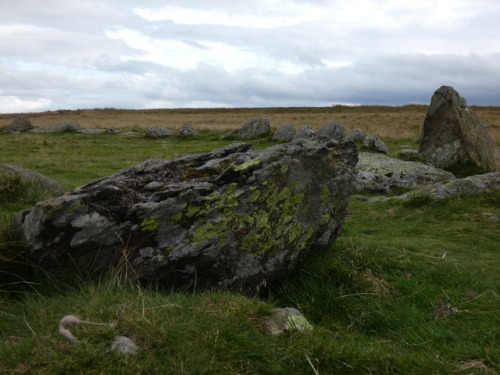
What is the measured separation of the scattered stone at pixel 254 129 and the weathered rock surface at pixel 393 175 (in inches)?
556

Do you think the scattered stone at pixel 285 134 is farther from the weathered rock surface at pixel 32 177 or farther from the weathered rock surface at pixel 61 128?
the weathered rock surface at pixel 61 128

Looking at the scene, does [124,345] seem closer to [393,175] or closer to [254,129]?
[393,175]

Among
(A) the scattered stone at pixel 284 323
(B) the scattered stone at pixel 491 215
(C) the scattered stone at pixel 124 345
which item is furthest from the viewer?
(B) the scattered stone at pixel 491 215

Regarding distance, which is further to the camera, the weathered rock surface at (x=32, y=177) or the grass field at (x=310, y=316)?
the weathered rock surface at (x=32, y=177)

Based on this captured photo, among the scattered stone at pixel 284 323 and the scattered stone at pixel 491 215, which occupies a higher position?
the scattered stone at pixel 284 323

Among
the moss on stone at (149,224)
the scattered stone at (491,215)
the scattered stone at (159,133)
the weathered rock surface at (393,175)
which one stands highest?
the moss on stone at (149,224)

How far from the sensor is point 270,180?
6184mm

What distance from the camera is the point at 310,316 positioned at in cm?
566

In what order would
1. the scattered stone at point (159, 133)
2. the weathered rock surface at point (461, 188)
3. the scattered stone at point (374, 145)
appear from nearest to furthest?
the weathered rock surface at point (461, 188) → the scattered stone at point (374, 145) → the scattered stone at point (159, 133)

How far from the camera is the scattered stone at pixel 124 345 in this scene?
356cm

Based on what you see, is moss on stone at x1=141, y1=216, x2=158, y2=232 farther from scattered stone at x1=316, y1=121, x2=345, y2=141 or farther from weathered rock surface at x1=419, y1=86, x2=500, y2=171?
scattered stone at x1=316, y1=121, x2=345, y2=141

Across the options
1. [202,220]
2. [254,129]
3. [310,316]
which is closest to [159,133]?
[254,129]

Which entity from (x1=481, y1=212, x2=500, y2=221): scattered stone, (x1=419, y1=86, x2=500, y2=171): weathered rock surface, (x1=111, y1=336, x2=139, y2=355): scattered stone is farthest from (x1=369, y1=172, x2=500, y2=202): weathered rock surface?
(x1=111, y1=336, x2=139, y2=355): scattered stone

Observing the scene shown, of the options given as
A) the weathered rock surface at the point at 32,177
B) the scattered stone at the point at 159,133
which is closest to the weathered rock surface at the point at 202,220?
the weathered rock surface at the point at 32,177
